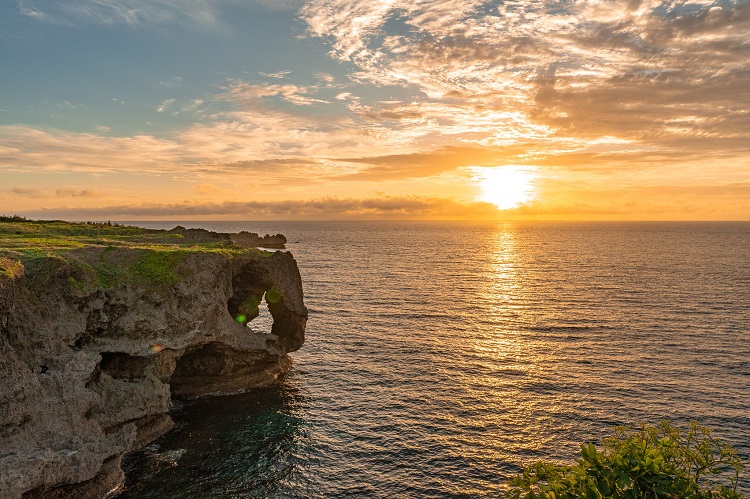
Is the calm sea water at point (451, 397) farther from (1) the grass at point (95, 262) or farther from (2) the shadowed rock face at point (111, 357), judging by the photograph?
(1) the grass at point (95, 262)

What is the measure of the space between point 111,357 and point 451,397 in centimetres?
2567

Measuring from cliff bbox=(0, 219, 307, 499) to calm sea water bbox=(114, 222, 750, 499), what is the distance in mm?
2721

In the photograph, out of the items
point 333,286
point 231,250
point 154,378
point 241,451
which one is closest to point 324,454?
point 241,451

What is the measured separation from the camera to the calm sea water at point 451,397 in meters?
28.9

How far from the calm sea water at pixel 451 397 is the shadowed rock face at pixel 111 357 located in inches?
96.8

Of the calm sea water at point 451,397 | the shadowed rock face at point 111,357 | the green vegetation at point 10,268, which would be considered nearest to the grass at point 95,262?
the green vegetation at point 10,268

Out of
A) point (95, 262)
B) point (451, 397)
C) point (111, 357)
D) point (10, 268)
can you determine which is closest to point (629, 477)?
point (10, 268)

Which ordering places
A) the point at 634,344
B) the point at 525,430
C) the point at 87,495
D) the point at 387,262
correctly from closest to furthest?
1. the point at 87,495
2. the point at 525,430
3. the point at 634,344
4. the point at 387,262

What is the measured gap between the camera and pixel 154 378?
32688mm

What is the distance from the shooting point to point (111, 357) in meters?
32.9

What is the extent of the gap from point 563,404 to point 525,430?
5894 millimetres

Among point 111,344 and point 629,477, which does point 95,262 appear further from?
point 629,477

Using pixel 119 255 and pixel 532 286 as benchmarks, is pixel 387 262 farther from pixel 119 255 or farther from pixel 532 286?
pixel 119 255

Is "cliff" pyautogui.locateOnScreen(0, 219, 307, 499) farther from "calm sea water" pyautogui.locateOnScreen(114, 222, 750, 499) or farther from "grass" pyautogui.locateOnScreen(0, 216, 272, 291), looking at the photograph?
"calm sea water" pyautogui.locateOnScreen(114, 222, 750, 499)
